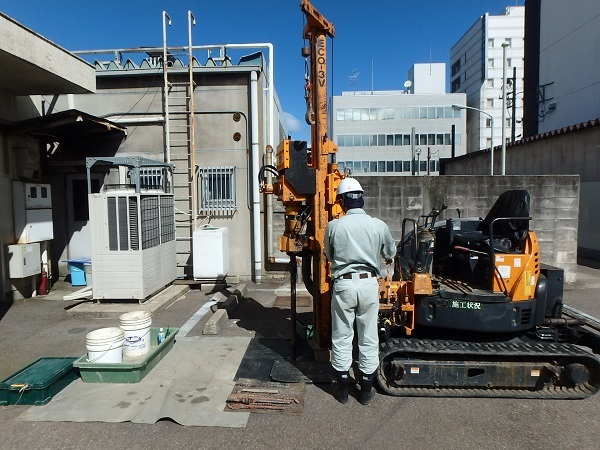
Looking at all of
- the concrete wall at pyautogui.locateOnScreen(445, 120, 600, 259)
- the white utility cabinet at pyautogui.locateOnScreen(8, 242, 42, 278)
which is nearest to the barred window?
the white utility cabinet at pyautogui.locateOnScreen(8, 242, 42, 278)

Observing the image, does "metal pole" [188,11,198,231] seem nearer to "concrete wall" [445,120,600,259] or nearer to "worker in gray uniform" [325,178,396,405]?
"worker in gray uniform" [325,178,396,405]

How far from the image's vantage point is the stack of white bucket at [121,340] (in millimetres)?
4246

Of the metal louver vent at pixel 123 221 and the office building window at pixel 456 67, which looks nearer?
the metal louver vent at pixel 123 221

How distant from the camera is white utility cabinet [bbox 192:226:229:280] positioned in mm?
8367

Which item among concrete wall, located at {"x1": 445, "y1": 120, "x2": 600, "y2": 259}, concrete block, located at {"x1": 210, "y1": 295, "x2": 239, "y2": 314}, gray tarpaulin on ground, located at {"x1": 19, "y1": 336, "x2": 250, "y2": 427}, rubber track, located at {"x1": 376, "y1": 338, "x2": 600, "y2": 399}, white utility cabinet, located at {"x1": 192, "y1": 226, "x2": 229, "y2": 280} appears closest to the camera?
gray tarpaulin on ground, located at {"x1": 19, "y1": 336, "x2": 250, "y2": 427}

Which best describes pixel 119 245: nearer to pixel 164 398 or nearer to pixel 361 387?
pixel 164 398

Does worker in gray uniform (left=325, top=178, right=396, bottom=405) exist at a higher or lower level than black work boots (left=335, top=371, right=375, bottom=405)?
higher

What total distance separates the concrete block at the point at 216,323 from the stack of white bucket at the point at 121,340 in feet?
3.93

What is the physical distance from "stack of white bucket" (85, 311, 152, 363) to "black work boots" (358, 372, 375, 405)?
2529mm

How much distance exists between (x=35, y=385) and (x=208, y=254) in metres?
4.71

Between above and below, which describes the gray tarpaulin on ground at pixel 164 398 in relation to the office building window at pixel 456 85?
below

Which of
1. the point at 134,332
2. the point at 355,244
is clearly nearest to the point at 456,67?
the point at 355,244

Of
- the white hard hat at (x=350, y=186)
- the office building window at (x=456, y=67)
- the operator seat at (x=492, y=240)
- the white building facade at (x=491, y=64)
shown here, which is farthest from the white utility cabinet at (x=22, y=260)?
the office building window at (x=456, y=67)

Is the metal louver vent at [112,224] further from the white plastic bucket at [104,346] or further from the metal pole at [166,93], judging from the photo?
the white plastic bucket at [104,346]
